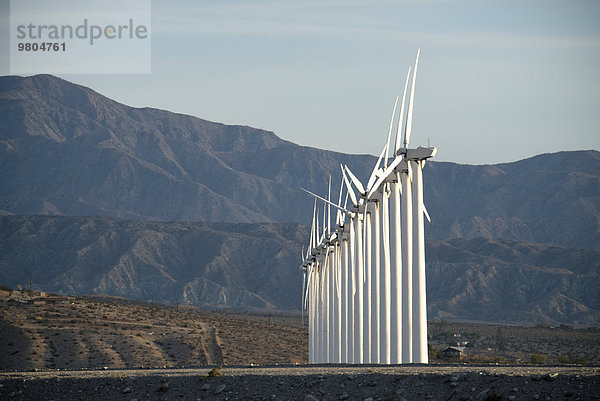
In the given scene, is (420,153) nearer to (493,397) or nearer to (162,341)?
(493,397)

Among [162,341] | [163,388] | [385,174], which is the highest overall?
[385,174]

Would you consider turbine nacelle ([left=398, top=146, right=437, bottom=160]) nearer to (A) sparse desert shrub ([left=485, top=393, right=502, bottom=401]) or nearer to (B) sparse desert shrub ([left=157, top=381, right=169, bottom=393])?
(B) sparse desert shrub ([left=157, top=381, right=169, bottom=393])

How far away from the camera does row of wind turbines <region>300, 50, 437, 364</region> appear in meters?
36.2

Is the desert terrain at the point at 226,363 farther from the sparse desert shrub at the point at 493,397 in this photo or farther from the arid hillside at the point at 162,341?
the arid hillside at the point at 162,341

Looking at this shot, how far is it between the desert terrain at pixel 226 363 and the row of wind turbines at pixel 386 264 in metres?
2.98

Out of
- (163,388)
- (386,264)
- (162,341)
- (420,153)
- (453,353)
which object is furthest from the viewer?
(162,341)

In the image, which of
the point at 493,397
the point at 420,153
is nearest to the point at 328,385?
the point at 493,397

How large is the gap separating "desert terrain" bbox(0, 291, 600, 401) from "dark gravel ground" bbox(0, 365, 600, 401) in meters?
0.03

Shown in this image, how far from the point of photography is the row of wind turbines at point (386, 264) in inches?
1427

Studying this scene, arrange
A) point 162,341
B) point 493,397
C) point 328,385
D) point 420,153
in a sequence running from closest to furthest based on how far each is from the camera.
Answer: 1. point 493,397
2. point 328,385
3. point 420,153
4. point 162,341

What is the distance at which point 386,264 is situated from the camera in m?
42.3

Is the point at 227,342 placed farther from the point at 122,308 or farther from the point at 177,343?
the point at 122,308

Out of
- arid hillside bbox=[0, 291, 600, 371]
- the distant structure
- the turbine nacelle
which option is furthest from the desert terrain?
the turbine nacelle

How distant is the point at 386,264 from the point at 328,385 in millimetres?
17359
